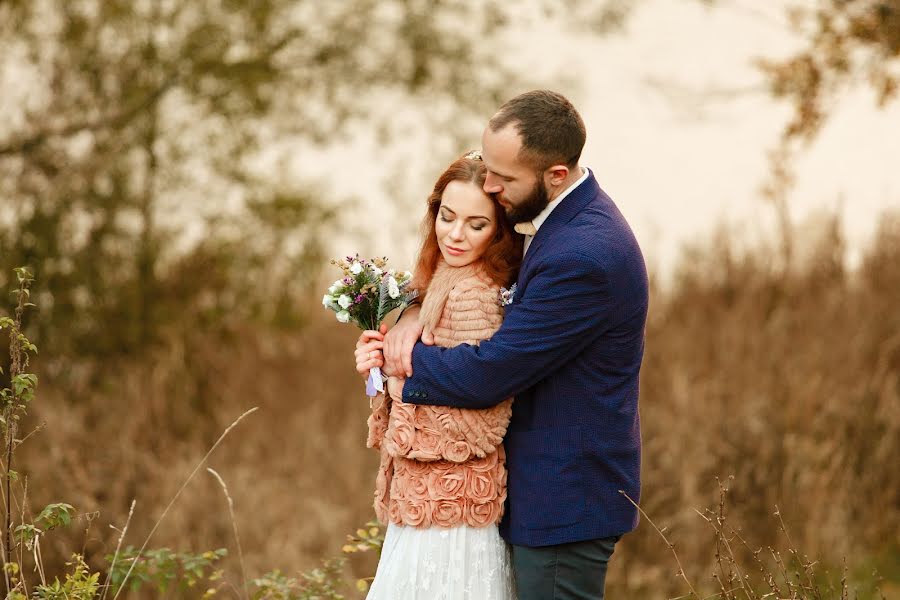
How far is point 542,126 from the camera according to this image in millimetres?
3152

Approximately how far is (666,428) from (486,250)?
487 centimetres

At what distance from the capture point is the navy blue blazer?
122 inches

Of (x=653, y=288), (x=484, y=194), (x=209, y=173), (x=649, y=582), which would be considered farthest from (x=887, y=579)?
(x=209, y=173)

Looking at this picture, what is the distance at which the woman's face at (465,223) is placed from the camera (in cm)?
324

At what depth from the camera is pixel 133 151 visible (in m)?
9.77

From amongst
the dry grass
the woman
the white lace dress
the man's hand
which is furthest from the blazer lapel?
the dry grass

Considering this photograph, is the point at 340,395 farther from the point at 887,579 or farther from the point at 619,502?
the point at 619,502

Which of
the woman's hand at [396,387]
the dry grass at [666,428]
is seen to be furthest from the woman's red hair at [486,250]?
the dry grass at [666,428]

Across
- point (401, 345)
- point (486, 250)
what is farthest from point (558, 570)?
point (486, 250)

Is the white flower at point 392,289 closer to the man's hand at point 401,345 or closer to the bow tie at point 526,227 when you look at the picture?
the man's hand at point 401,345

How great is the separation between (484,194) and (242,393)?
7.09 meters

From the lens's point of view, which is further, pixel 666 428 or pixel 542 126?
pixel 666 428

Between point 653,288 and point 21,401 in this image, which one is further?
point 653,288

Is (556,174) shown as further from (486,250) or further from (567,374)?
(567,374)
